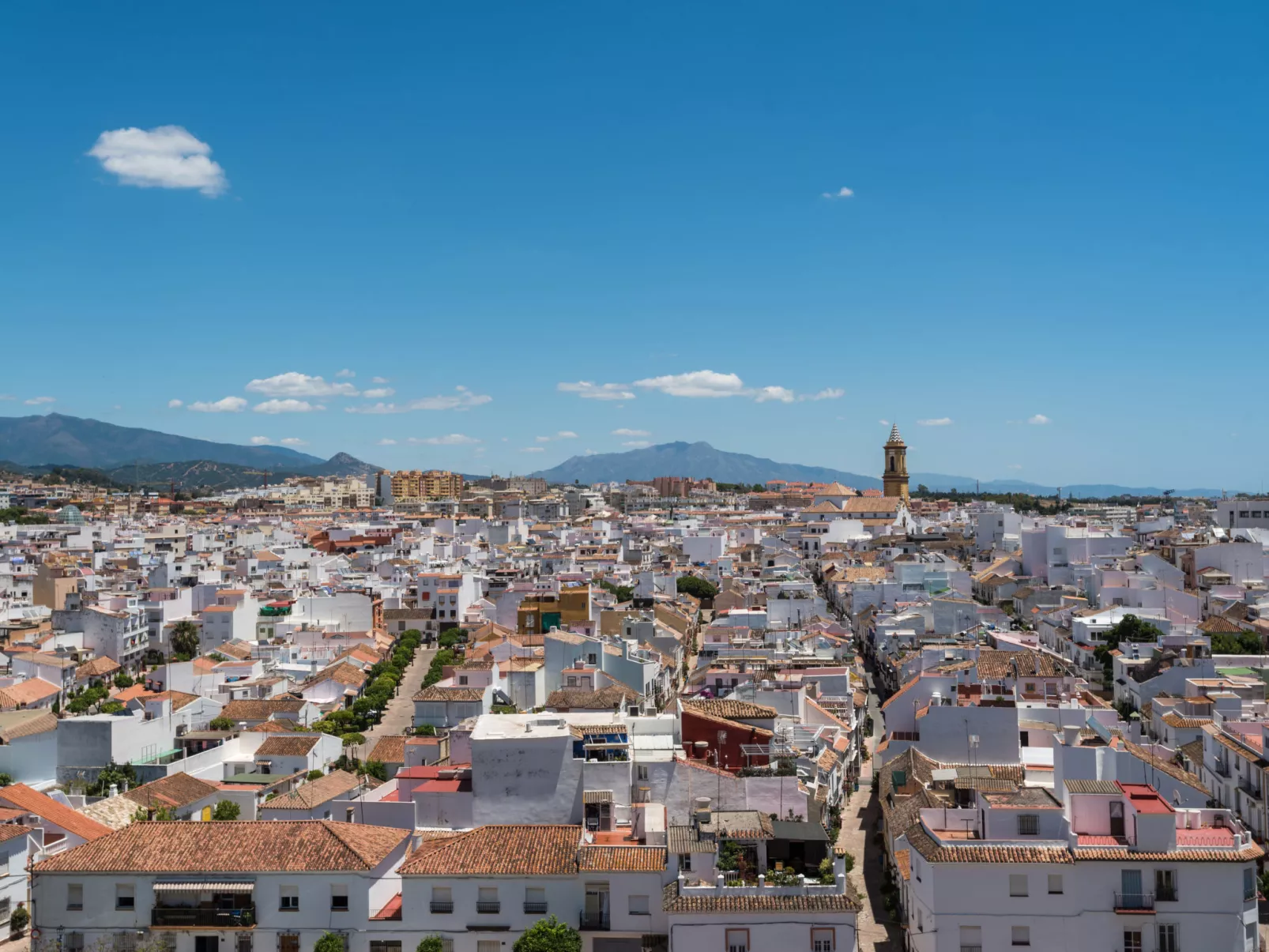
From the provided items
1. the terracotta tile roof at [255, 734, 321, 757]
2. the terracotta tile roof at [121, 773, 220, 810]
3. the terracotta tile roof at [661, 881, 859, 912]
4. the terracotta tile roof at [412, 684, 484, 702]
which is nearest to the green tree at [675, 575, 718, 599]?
the terracotta tile roof at [412, 684, 484, 702]

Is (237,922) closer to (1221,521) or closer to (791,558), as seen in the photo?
(791,558)

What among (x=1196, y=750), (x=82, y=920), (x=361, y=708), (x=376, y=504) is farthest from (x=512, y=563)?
(x=376, y=504)

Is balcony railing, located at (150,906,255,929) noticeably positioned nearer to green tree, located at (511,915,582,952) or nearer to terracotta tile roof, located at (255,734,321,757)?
green tree, located at (511,915,582,952)

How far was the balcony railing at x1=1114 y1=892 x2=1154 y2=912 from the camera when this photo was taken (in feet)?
41.0

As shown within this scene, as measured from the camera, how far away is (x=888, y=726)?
22.6m

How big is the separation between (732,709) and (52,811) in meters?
10.6

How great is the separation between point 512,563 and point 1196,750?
37777 mm

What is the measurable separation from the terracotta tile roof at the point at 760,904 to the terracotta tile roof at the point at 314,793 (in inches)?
317

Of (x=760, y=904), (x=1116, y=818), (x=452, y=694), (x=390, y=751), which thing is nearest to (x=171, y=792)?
(x=390, y=751)

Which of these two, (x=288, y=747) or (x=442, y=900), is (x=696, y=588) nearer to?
(x=288, y=747)

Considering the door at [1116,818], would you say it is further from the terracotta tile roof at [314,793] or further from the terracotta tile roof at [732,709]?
the terracotta tile roof at [314,793]

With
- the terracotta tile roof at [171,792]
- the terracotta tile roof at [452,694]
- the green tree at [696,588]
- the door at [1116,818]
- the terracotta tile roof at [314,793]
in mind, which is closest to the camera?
the door at [1116,818]

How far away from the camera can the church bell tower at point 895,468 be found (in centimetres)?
8106

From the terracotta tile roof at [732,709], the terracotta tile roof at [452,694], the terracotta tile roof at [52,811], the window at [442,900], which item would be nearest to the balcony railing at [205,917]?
the window at [442,900]
